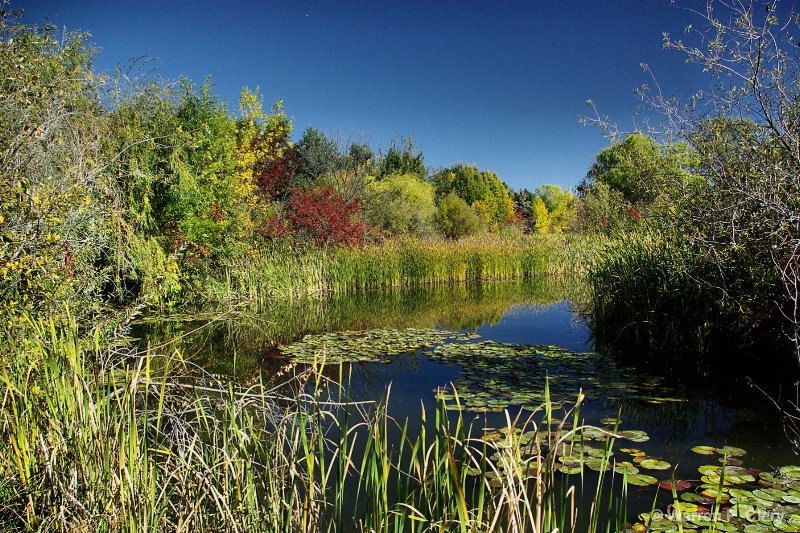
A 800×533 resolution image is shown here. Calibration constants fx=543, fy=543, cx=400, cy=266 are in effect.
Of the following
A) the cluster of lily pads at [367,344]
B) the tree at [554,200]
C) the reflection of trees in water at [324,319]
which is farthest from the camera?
the tree at [554,200]

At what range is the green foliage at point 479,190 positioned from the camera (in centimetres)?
3107

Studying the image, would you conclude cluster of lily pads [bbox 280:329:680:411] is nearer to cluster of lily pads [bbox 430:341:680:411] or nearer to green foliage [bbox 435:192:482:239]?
cluster of lily pads [bbox 430:341:680:411]

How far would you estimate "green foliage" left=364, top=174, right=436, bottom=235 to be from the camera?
20.3m

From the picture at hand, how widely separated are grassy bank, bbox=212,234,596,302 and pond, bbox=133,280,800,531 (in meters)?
0.84

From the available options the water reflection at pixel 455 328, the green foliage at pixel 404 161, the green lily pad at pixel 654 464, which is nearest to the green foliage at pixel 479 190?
the green foliage at pixel 404 161

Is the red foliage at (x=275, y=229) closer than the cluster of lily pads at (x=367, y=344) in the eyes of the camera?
No

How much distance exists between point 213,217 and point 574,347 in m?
6.92

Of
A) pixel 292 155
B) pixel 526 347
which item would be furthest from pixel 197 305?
pixel 292 155

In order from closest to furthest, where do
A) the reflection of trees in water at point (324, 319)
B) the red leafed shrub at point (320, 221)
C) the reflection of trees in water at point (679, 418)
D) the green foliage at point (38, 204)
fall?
the green foliage at point (38, 204)
the reflection of trees in water at point (679, 418)
the reflection of trees in water at point (324, 319)
the red leafed shrub at point (320, 221)

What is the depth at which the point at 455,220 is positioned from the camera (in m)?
24.6

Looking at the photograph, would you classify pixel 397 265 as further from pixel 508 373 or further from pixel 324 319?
pixel 508 373

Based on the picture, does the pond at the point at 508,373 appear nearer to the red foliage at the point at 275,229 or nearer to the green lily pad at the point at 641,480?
the green lily pad at the point at 641,480

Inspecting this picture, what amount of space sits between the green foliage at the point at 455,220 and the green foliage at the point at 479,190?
5.20 m

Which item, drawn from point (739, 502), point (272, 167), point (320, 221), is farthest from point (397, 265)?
point (739, 502)
